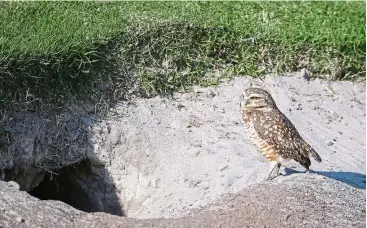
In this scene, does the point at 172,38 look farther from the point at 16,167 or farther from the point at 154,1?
the point at 16,167

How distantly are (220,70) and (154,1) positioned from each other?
150 centimetres

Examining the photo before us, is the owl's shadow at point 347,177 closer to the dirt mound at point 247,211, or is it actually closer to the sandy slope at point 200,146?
the sandy slope at point 200,146

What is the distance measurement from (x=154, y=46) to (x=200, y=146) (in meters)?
1.36

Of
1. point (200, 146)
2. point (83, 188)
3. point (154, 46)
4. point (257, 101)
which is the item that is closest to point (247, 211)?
point (257, 101)

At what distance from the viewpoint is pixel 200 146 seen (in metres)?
9.48

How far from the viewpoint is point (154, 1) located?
1162 cm

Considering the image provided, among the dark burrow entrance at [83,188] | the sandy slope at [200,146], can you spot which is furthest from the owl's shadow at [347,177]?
the dark burrow entrance at [83,188]

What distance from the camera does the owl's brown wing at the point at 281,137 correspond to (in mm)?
8180

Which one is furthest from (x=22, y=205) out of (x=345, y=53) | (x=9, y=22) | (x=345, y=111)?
(x=345, y=53)

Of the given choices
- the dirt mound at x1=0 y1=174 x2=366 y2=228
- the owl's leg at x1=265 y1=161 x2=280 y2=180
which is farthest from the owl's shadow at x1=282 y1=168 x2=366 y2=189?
the dirt mound at x1=0 y1=174 x2=366 y2=228

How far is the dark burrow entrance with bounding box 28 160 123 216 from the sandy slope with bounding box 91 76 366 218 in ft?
0.45

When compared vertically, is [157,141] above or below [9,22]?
below

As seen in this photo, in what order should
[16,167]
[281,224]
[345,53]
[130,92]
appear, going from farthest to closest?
1. [345,53]
2. [130,92]
3. [16,167]
4. [281,224]

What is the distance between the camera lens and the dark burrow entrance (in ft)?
31.2
